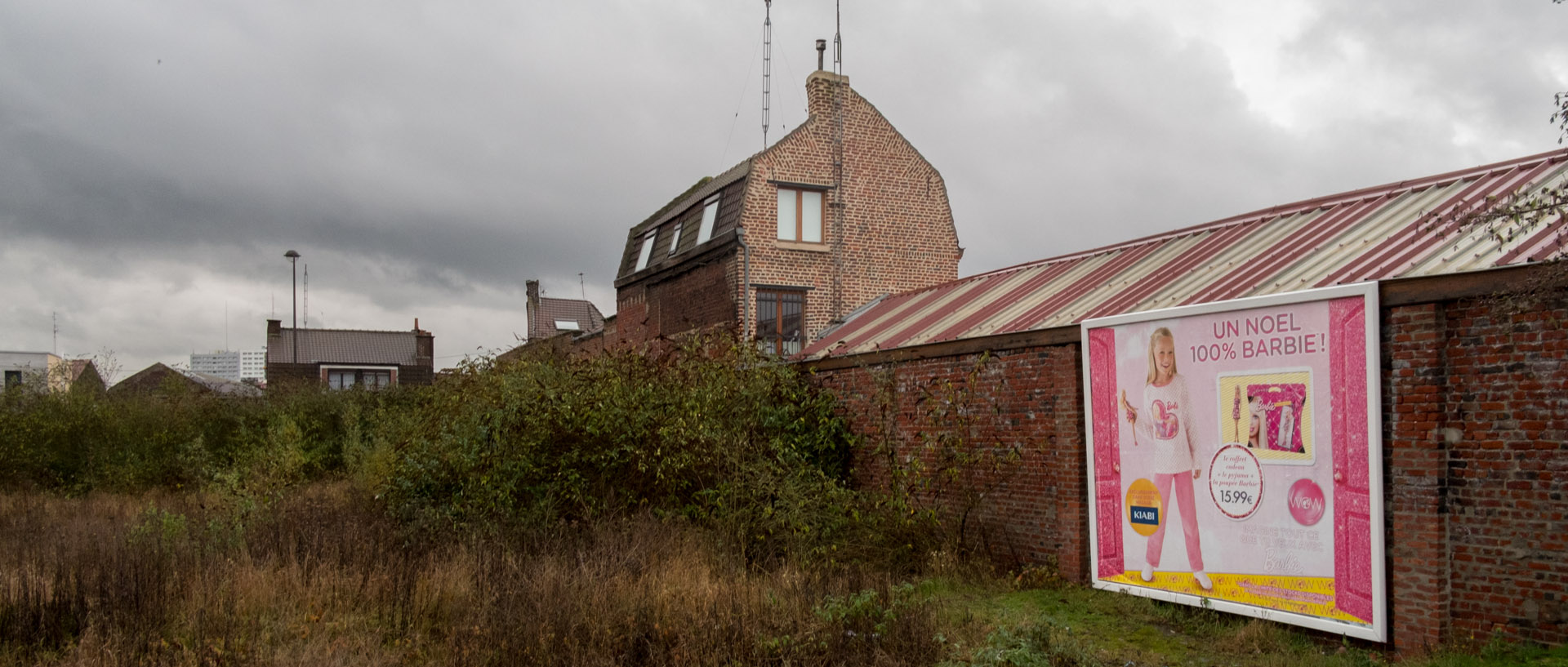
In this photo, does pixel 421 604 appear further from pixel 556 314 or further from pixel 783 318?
pixel 556 314

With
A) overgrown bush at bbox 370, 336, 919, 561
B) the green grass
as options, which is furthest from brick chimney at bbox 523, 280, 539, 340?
the green grass

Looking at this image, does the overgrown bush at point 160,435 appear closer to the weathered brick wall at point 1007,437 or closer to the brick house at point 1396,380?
the weathered brick wall at point 1007,437

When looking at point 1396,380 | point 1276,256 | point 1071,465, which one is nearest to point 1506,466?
point 1396,380

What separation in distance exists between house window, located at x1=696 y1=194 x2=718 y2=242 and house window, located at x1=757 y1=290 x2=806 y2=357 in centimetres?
231

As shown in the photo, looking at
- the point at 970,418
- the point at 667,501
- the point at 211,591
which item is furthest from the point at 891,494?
the point at 211,591

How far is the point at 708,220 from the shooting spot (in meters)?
23.8

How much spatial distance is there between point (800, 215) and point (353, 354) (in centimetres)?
4679

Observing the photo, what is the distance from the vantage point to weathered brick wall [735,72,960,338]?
2222cm

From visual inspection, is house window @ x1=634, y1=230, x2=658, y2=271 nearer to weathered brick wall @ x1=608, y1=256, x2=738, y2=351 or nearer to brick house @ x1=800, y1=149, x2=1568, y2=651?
weathered brick wall @ x1=608, y1=256, x2=738, y2=351

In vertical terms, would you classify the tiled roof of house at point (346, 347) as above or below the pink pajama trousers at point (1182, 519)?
above

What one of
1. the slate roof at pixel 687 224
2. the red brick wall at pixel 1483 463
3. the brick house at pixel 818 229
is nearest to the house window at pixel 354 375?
the slate roof at pixel 687 224

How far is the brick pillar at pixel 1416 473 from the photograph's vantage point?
7.36 meters

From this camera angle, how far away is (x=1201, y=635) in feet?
29.2

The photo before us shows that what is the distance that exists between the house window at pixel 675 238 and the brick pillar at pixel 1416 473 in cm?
1936
